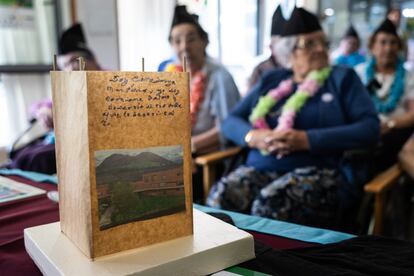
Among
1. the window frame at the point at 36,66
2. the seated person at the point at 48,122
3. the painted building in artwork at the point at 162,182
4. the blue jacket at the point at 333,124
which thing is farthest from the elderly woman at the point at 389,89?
the window frame at the point at 36,66

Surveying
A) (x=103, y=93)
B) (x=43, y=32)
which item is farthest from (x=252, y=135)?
(x=43, y=32)

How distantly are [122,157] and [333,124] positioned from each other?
1.31 meters

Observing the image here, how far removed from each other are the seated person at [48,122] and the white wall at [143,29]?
2.29 ft

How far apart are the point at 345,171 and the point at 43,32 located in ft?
7.00

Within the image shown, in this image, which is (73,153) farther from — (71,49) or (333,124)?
(71,49)

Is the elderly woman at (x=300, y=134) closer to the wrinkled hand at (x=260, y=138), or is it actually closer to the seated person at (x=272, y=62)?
the wrinkled hand at (x=260, y=138)

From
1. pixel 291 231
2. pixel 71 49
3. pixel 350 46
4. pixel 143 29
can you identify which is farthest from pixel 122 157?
pixel 350 46

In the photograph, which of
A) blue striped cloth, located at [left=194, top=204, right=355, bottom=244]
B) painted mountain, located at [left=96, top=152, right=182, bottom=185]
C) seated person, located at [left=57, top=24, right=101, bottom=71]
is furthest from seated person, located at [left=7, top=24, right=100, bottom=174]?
painted mountain, located at [left=96, top=152, right=182, bottom=185]

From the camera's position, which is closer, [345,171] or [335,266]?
[335,266]

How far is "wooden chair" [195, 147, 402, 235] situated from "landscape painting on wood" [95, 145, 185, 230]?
0.91 meters

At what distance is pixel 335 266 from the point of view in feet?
2.21

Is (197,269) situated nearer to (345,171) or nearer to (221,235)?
(221,235)

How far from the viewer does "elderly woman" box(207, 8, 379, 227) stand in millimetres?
1577

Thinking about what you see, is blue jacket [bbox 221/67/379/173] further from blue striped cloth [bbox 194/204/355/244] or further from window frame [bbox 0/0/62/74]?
window frame [bbox 0/0/62/74]
